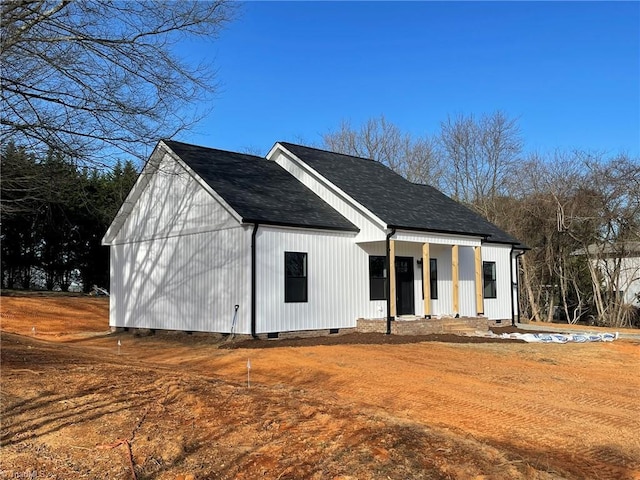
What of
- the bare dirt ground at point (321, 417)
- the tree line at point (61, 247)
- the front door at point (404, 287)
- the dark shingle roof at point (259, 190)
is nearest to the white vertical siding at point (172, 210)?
the dark shingle roof at point (259, 190)

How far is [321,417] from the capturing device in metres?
6.99

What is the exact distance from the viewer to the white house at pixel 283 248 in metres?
16.5

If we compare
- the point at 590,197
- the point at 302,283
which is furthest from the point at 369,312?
the point at 590,197

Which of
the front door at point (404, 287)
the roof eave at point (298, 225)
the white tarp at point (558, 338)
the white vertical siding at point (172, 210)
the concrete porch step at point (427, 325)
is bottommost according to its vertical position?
the white tarp at point (558, 338)

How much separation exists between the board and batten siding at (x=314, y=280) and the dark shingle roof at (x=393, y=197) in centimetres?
181

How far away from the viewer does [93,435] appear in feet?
20.4

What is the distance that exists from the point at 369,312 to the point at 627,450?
12551 mm

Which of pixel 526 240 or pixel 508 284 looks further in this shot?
pixel 526 240

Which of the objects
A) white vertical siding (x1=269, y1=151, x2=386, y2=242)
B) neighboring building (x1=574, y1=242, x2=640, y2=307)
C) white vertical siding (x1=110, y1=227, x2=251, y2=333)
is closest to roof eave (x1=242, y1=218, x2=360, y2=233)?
white vertical siding (x1=269, y1=151, x2=386, y2=242)

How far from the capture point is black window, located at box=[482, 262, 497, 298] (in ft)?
76.4

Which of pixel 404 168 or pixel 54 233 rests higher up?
pixel 404 168

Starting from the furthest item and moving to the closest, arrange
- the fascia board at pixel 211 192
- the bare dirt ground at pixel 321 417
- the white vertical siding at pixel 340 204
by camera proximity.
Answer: the white vertical siding at pixel 340 204
the fascia board at pixel 211 192
the bare dirt ground at pixel 321 417

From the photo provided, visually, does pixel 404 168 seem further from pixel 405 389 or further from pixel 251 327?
pixel 405 389

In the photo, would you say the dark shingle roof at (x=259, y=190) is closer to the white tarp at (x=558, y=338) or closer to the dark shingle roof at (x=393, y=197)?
the dark shingle roof at (x=393, y=197)
